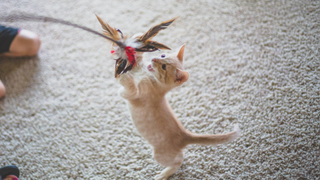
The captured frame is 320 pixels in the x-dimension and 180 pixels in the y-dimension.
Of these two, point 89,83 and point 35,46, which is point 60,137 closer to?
point 89,83

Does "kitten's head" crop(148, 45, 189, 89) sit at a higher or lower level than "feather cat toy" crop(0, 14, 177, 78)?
lower

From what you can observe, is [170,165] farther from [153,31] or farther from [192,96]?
[153,31]

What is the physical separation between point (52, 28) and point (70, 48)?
245 mm

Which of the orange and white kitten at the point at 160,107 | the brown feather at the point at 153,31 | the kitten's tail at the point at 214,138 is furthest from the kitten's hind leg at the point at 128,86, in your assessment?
Answer: the kitten's tail at the point at 214,138

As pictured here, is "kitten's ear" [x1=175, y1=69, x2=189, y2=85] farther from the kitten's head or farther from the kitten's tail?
the kitten's tail

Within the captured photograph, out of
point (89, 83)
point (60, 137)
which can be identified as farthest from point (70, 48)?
point (60, 137)

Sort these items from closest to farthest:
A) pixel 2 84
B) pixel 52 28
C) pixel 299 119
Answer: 1. pixel 299 119
2. pixel 2 84
3. pixel 52 28

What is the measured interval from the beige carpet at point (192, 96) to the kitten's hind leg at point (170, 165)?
0.07 m

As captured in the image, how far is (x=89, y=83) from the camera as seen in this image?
1.24 m

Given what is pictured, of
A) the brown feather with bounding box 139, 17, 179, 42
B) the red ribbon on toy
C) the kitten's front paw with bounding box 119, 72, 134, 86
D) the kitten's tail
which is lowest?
the kitten's tail

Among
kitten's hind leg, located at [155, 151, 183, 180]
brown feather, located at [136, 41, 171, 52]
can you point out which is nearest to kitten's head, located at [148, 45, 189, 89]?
brown feather, located at [136, 41, 171, 52]

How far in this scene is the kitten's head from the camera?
675mm

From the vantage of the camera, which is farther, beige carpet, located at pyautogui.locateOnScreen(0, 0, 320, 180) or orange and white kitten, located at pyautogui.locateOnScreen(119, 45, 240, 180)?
beige carpet, located at pyautogui.locateOnScreen(0, 0, 320, 180)

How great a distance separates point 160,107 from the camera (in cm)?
74
